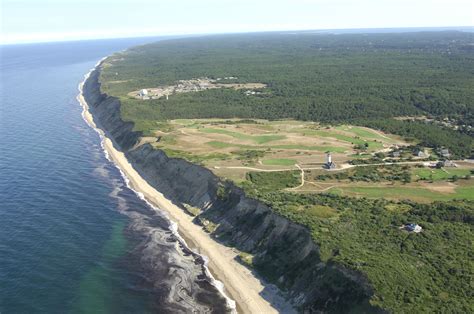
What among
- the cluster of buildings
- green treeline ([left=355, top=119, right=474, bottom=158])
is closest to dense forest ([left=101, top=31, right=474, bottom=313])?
green treeline ([left=355, top=119, right=474, bottom=158])

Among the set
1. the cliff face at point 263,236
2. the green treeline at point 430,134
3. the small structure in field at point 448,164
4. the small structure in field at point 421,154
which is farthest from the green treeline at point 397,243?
the green treeline at point 430,134

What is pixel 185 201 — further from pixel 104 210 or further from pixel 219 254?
pixel 219 254

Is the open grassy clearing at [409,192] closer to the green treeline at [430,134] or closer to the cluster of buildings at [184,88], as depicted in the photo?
the green treeline at [430,134]

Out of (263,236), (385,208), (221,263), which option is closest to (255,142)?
(385,208)

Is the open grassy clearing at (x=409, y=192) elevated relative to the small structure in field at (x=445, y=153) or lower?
elevated

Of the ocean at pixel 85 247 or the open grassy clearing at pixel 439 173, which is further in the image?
the open grassy clearing at pixel 439 173

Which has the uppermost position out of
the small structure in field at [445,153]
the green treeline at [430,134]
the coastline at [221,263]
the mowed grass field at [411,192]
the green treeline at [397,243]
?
the green treeline at [397,243]
